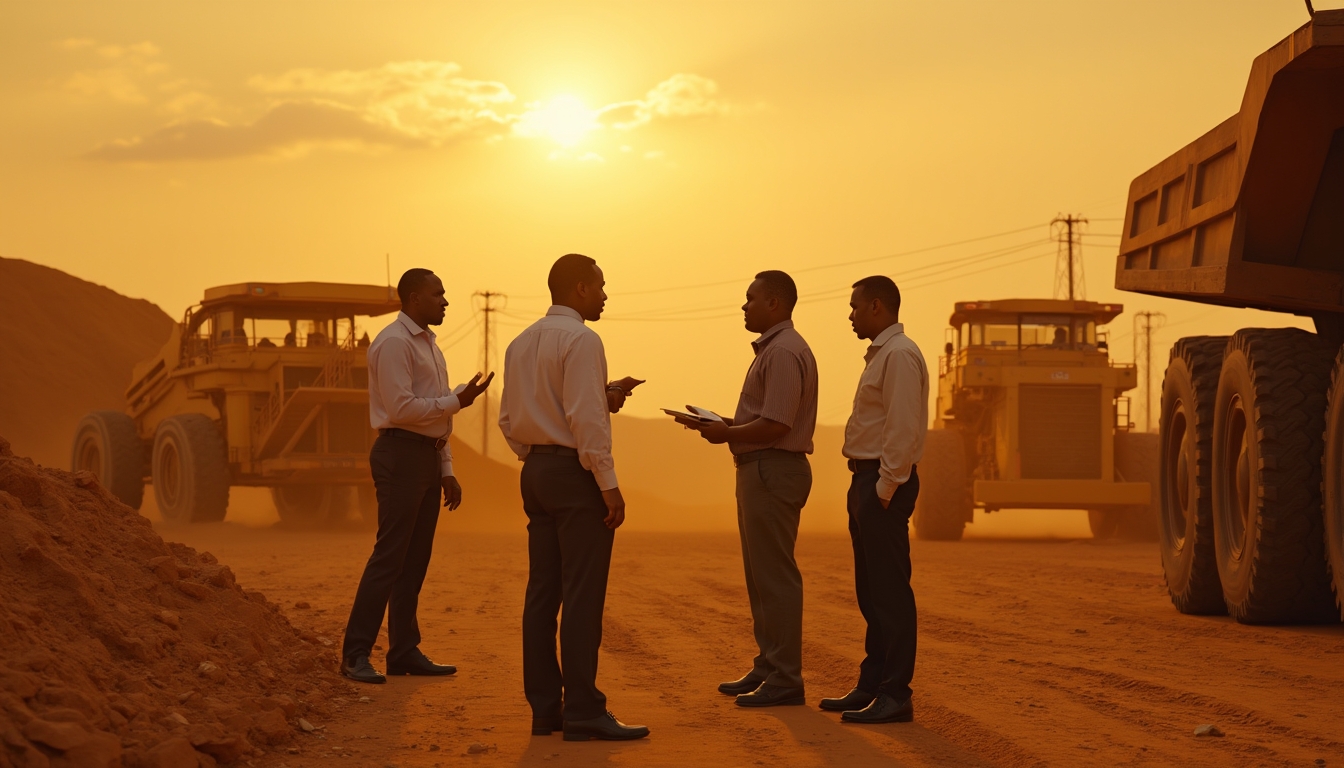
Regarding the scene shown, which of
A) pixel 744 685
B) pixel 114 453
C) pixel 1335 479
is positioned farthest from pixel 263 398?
pixel 1335 479

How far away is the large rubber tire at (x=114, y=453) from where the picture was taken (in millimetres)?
25969

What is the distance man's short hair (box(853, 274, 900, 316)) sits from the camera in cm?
683

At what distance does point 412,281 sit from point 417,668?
6.98 feet

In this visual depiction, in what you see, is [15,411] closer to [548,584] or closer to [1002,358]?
[1002,358]

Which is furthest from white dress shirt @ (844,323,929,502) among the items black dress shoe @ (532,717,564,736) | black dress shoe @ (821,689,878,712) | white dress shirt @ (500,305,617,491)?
black dress shoe @ (532,717,564,736)

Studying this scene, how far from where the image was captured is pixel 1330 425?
9.16 metres

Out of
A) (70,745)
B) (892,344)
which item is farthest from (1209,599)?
(70,745)

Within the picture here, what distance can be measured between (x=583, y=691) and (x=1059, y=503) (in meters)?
18.3

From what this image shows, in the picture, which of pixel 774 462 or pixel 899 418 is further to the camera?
pixel 774 462

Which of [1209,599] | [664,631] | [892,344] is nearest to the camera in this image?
[892,344]

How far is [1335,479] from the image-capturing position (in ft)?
30.0

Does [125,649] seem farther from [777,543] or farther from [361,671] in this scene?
[777,543]

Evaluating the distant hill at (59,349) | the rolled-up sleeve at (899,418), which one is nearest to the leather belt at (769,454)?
the rolled-up sleeve at (899,418)

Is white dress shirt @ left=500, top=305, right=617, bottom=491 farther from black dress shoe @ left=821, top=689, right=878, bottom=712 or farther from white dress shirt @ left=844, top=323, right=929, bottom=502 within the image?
black dress shoe @ left=821, top=689, right=878, bottom=712
